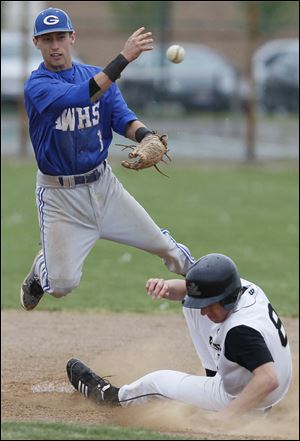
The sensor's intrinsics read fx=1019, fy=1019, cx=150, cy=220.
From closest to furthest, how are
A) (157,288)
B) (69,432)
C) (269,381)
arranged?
(269,381) < (157,288) < (69,432)

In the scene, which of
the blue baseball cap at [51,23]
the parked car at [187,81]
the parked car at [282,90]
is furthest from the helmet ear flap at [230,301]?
the parked car at [282,90]

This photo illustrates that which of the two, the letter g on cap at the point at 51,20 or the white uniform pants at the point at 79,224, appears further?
the white uniform pants at the point at 79,224

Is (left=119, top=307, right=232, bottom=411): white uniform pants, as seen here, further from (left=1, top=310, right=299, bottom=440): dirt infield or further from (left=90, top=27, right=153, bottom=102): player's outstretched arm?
(left=90, top=27, right=153, bottom=102): player's outstretched arm

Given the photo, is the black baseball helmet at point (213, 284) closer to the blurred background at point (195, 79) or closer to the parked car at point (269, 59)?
the blurred background at point (195, 79)

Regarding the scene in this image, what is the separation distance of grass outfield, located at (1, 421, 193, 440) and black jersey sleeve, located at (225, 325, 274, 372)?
2190mm

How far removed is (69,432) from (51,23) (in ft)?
10.4

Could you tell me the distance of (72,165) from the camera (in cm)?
683

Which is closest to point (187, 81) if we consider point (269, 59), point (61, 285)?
point (269, 59)

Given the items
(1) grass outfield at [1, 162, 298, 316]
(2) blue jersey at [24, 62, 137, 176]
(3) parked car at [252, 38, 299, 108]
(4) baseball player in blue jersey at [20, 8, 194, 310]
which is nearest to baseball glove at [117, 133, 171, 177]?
(4) baseball player in blue jersey at [20, 8, 194, 310]

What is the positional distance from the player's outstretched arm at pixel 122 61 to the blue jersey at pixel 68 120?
7.5 inches

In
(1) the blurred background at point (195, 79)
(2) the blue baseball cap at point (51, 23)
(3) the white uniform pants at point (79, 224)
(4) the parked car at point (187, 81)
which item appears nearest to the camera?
(2) the blue baseball cap at point (51, 23)

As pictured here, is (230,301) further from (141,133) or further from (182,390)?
(141,133)

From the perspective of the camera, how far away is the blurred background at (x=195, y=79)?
70.1ft

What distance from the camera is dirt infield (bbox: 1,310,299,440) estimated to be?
7.06 metres
